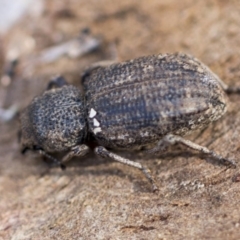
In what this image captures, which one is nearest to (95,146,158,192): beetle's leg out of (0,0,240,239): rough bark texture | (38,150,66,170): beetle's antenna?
(0,0,240,239): rough bark texture

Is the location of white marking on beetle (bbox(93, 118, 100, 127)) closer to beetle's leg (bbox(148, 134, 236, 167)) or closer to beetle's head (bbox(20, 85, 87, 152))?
beetle's head (bbox(20, 85, 87, 152))

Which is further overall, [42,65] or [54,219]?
[42,65]

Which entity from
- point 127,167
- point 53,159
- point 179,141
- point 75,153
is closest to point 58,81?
point 53,159

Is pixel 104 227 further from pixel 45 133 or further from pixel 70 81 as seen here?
pixel 70 81

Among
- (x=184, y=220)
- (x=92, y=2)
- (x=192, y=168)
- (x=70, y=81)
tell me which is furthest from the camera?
(x=92, y=2)

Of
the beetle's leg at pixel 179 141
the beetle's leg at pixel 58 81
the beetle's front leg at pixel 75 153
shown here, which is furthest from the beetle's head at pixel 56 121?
the beetle's leg at pixel 179 141

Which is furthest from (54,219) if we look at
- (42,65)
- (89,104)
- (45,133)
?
(42,65)

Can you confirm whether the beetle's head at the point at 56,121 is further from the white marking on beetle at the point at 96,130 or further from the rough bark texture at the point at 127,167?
the rough bark texture at the point at 127,167
